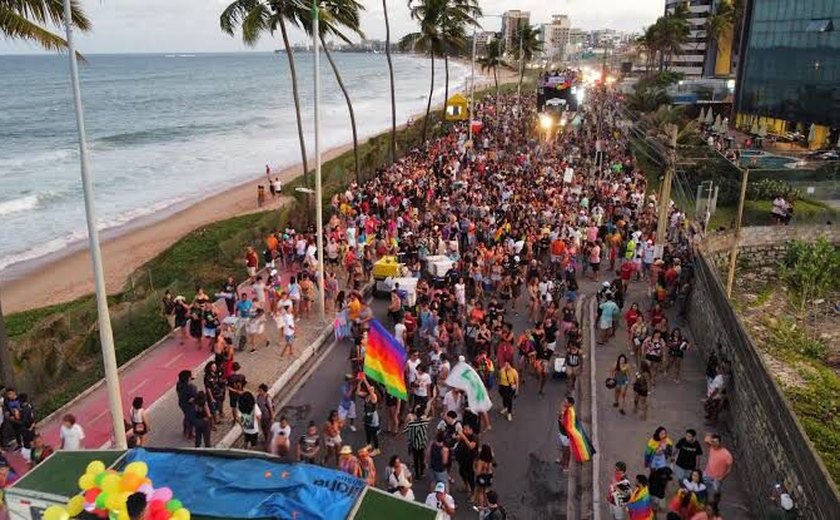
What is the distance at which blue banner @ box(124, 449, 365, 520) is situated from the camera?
22.5 feet

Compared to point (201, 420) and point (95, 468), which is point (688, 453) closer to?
point (201, 420)

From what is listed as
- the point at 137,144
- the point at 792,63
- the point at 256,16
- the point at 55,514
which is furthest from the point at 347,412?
the point at 137,144

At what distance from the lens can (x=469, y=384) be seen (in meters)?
11.4

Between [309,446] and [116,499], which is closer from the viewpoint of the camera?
[116,499]

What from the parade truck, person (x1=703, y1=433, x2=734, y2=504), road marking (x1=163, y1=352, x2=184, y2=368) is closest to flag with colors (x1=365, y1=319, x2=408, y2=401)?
the parade truck

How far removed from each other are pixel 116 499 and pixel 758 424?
9.24 m

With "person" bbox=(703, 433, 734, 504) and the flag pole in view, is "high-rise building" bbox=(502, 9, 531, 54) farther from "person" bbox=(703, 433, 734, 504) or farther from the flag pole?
"person" bbox=(703, 433, 734, 504)

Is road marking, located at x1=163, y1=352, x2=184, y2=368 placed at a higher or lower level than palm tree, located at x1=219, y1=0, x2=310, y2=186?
lower

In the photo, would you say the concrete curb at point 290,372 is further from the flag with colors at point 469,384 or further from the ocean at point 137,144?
the ocean at point 137,144

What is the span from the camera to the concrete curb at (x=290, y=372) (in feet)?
39.6

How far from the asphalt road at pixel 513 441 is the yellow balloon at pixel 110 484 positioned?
5.37 metres

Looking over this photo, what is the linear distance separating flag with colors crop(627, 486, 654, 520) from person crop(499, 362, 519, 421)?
372 centimetres

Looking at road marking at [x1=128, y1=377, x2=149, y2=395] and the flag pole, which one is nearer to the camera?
road marking at [x1=128, y1=377, x2=149, y2=395]

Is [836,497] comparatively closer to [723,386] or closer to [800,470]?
[800,470]
